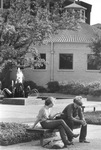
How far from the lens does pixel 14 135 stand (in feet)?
38.2

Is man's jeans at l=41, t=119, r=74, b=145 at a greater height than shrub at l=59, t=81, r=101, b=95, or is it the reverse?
man's jeans at l=41, t=119, r=74, b=145

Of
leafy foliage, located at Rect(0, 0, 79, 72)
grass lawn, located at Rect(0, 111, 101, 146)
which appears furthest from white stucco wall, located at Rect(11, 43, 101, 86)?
grass lawn, located at Rect(0, 111, 101, 146)

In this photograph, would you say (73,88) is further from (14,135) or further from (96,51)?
(14,135)

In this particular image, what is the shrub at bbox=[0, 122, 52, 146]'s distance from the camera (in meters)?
11.4

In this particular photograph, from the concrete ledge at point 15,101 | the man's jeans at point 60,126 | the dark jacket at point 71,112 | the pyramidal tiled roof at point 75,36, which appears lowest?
the concrete ledge at point 15,101

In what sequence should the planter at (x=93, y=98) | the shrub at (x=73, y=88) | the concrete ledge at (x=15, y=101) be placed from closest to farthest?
the concrete ledge at (x=15, y=101), the planter at (x=93, y=98), the shrub at (x=73, y=88)

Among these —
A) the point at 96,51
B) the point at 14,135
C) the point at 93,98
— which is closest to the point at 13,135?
the point at 14,135

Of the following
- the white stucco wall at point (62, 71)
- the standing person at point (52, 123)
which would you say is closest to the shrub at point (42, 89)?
the white stucco wall at point (62, 71)

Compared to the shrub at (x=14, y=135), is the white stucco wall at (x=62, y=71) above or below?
above

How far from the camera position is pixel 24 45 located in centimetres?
1360

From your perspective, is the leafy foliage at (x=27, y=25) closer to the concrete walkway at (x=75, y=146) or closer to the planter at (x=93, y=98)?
the concrete walkway at (x=75, y=146)

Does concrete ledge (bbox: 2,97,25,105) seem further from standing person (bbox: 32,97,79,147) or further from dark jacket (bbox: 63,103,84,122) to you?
standing person (bbox: 32,97,79,147)

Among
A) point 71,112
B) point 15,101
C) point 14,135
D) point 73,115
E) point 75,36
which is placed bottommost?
point 15,101

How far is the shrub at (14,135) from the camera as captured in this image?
37.3 ft
